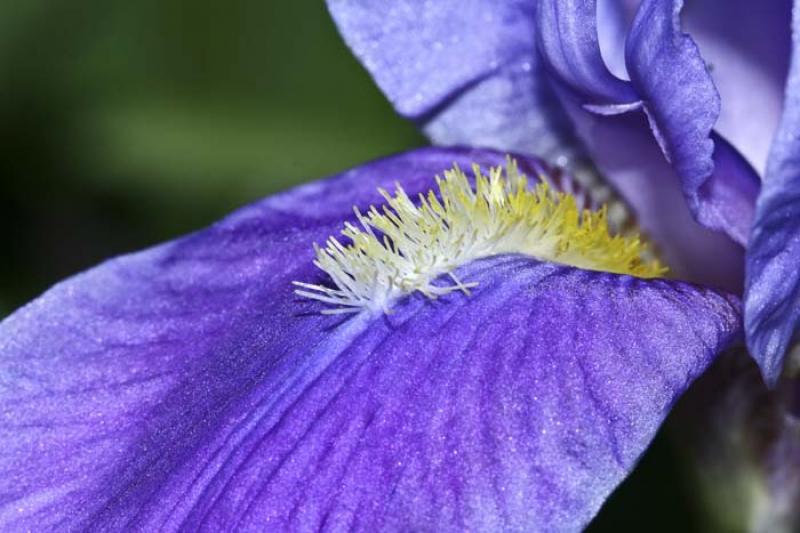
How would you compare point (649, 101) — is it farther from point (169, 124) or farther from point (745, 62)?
point (169, 124)

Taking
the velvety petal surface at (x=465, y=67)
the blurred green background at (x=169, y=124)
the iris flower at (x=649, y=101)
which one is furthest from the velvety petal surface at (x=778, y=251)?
the blurred green background at (x=169, y=124)

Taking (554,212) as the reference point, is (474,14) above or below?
above

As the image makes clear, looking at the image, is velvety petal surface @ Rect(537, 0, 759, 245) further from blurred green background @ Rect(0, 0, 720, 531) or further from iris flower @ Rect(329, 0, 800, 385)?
blurred green background @ Rect(0, 0, 720, 531)

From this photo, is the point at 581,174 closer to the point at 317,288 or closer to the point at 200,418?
the point at 317,288

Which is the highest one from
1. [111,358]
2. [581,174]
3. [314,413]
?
[111,358]

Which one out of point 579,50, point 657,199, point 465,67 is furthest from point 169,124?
point 579,50

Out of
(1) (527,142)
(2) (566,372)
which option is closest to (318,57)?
(1) (527,142)
